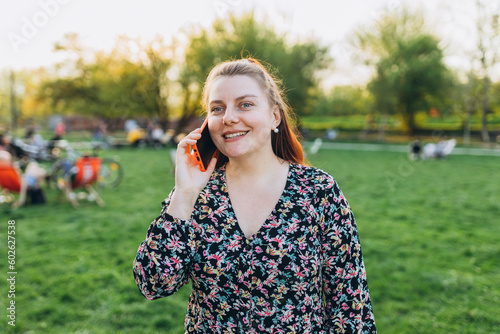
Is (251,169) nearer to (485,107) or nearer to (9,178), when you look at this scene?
(9,178)

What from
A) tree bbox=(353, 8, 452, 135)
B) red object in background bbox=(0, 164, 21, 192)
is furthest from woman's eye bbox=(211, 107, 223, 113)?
tree bbox=(353, 8, 452, 135)

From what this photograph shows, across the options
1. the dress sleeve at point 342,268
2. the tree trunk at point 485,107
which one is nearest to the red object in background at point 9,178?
the dress sleeve at point 342,268

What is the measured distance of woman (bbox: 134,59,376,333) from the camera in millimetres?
1520

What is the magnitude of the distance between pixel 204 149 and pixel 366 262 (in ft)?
12.8

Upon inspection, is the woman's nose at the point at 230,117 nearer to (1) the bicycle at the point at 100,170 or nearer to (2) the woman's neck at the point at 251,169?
(2) the woman's neck at the point at 251,169

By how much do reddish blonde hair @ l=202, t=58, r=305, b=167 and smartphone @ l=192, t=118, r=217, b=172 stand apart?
0.07 metres

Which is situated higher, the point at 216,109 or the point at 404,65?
the point at 404,65

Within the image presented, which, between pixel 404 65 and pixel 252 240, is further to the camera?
pixel 404 65

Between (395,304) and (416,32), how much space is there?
35.9 meters

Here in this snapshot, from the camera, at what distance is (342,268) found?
5.23 feet

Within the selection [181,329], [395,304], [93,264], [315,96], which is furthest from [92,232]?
[315,96]

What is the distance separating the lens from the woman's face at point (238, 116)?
5.27 feet

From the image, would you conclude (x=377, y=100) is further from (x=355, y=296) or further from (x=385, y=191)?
(x=355, y=296)

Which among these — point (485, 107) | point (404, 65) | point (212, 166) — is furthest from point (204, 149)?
point (485, 107)
